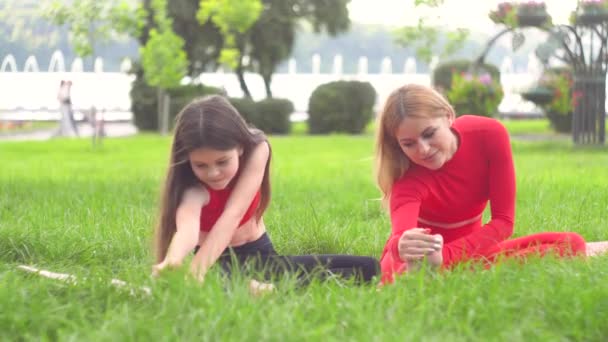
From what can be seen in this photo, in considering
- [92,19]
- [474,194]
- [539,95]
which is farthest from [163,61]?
[474,194]

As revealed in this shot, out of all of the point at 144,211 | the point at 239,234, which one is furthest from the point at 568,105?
the point at 239,234

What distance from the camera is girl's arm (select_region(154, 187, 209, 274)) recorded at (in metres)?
3.30

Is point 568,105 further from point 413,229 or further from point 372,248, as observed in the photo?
point 413,229

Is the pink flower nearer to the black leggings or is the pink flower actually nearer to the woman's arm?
the woman's arm

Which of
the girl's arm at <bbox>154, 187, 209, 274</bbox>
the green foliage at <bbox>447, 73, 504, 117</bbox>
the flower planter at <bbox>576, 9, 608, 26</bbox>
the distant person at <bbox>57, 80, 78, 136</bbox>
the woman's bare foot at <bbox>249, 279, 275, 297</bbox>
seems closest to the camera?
the woman's bare foot at <bbox>249, 279, 275, 297</bbox>

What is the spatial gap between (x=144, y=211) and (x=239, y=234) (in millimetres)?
1959

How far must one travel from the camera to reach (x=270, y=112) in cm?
2341

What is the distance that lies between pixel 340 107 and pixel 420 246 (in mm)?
19527

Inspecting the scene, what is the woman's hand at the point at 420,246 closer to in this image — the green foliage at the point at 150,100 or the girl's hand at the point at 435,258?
the girl's hand at the point at 435,258

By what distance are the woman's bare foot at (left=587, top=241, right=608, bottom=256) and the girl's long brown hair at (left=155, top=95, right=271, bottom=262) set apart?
1495 mm

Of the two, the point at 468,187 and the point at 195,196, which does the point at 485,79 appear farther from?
the point at 195,196

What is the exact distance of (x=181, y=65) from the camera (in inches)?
947

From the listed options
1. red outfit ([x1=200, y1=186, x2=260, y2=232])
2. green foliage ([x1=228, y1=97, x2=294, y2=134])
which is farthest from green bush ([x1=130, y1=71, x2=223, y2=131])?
red outfit ([x1=200, y1=186, x2=260, y2=232])

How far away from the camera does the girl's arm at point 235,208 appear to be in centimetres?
342
